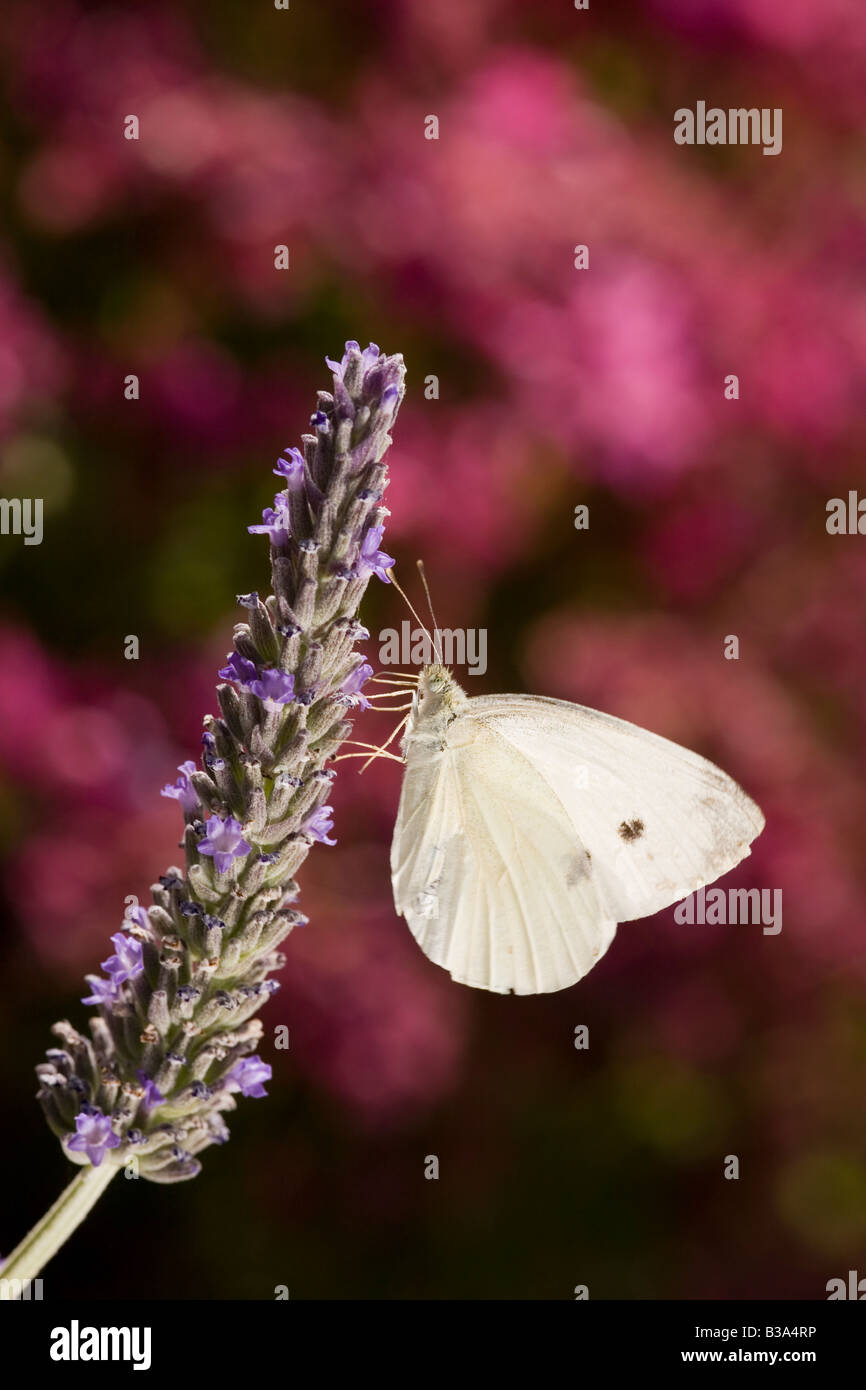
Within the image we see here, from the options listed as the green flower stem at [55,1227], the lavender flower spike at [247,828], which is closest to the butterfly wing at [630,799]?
the lavender flower spike at [247,828]

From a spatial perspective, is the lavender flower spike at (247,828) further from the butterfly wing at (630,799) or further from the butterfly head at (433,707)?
the butterfly wing at (630,799)

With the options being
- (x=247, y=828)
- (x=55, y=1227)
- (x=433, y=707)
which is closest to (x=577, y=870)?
(x=433, y=707)

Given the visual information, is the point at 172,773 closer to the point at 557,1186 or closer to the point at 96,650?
the point at 96,650

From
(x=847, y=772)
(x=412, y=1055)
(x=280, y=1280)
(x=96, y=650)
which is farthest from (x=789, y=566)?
(x=280, y=1280)

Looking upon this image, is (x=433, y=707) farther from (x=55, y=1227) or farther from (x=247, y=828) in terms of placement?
(x=55, y=1227)

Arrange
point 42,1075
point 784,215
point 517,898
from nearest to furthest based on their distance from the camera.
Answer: point 42,1075 → point 517,898 → point 784,215

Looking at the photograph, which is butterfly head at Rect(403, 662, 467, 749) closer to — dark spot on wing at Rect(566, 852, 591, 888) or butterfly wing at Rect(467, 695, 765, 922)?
butterfly wing at Rect(467, 695, 765, 922)
